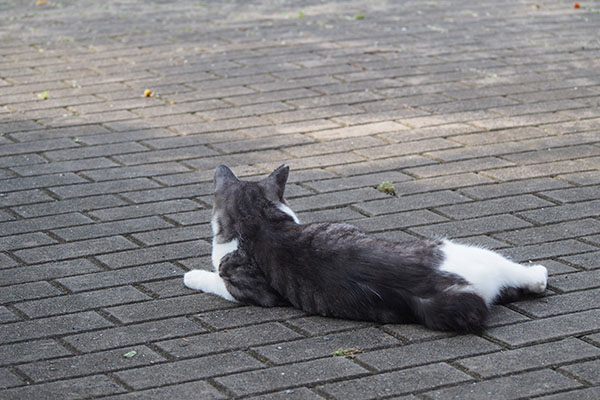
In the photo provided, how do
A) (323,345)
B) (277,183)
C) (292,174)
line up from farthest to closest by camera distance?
(292,174) → (277,183) → (323,345)

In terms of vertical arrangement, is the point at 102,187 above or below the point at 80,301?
above

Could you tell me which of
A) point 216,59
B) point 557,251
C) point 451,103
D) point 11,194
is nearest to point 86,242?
point 11,194

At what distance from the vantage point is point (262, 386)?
3.90 m

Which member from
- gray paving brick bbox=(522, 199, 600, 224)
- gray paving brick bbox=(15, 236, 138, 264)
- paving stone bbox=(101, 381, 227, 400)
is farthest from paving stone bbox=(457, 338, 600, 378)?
gray paving brick bbox=(15, 236, 138, 264)

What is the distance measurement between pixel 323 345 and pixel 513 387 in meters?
0.87

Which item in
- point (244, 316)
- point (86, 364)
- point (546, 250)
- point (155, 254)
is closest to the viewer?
point (86, 364)

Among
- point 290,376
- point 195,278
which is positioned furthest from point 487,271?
point 195,278

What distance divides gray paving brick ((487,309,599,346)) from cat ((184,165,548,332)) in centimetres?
13

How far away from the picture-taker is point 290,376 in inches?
157

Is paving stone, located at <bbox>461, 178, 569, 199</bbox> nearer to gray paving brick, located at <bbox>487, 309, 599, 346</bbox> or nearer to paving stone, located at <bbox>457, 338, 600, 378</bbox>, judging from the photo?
gray paving brick, located at <bbox>487, 309, 599, 346</bbox>

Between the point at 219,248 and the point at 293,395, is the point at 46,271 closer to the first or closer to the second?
the point at 219,248

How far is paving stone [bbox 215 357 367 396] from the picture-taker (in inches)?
154

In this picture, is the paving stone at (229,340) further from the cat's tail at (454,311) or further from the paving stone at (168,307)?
the cat's tail at (454,311)

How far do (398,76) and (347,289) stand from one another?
4781mm
